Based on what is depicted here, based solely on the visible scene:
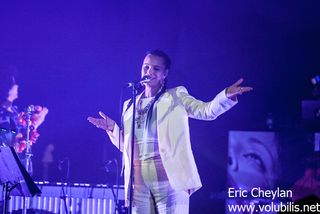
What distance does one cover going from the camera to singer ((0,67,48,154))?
6.38 m

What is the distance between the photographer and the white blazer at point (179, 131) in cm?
379

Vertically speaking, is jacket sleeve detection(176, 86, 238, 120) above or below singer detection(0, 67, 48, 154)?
below

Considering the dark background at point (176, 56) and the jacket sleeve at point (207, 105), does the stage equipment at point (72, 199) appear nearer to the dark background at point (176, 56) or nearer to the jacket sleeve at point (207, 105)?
the dark background at point (176, 56)

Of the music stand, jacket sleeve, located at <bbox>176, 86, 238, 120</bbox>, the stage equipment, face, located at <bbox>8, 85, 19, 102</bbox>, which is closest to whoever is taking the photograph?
the music stand

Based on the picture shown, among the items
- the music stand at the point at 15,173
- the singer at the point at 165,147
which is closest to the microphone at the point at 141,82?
the singer at the point at 165,147

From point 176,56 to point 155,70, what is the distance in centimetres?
257

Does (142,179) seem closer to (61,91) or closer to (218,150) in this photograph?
(218,150)

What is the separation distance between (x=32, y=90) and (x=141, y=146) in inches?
149

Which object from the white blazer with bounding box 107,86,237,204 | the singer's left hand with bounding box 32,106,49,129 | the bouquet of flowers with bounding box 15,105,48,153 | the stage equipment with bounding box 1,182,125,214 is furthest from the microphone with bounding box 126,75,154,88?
the singer's left hand with bounding box 32,106,49,129

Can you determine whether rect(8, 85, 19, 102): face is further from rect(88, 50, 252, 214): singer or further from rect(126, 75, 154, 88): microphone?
rect(126, 75, 154, 88): microphone

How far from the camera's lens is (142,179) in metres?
3.88

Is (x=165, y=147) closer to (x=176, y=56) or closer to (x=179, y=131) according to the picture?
(x=179, y=131)

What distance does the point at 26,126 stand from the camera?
6.49 m

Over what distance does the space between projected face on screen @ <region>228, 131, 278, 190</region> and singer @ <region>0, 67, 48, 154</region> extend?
2.59 metres
